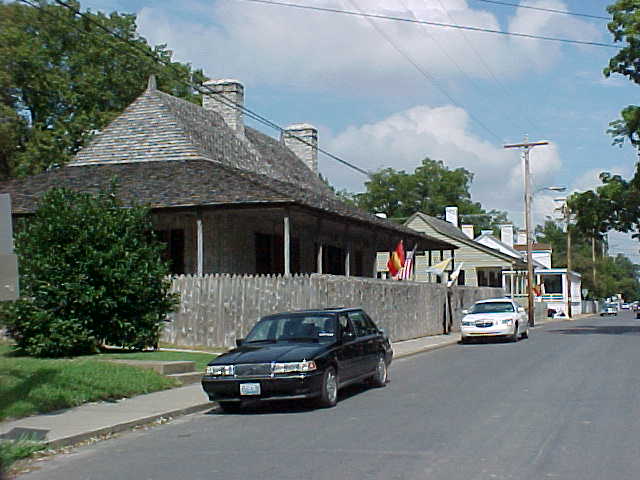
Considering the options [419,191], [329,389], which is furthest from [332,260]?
[419,191]

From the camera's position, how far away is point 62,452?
31.8ft

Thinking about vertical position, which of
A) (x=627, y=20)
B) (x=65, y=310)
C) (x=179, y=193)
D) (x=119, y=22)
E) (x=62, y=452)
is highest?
(x=119, y=22)

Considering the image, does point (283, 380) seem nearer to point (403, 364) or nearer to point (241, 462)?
point (241, 462)

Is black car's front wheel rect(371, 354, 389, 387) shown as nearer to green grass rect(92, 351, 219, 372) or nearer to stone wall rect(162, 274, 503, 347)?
green grass rect(92, 351, 219, 372)

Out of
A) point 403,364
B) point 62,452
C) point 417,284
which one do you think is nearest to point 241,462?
point 62,452

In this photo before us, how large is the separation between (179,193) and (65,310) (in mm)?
6015

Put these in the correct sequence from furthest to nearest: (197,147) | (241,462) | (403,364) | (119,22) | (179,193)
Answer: (119,22) < (197,147) < (179,193) < (403,364) < (241,462)

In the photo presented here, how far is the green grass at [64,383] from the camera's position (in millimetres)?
12000

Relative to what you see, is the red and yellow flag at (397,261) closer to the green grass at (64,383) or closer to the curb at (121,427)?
the green grass at (64,383)

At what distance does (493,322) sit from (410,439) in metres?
19.9

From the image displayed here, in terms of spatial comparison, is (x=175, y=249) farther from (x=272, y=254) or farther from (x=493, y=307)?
(x=493, y=307)

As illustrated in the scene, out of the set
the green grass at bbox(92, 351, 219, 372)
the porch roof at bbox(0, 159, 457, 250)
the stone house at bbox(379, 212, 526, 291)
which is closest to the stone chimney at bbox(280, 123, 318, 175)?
the porch roof at bbox(0, 159, 457, 250)

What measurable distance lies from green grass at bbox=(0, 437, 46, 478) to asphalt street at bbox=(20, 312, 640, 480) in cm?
27

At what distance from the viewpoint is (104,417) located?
11.6m
